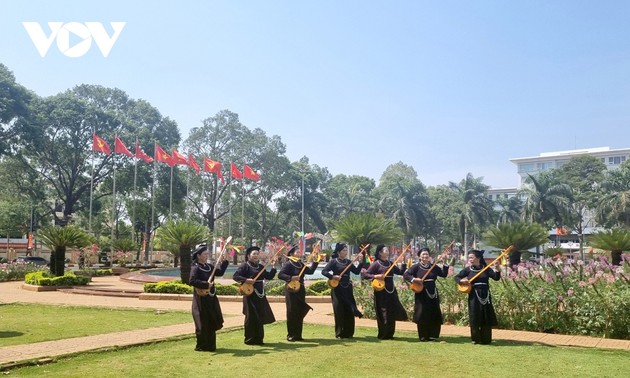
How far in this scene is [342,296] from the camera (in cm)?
1079

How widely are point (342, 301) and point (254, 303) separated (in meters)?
1.69

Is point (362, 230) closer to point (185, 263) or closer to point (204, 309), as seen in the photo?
point (185, 263)

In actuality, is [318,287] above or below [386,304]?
below

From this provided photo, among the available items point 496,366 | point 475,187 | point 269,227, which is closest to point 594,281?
point 496,366

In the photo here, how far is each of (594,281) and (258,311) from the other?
20.1 feet

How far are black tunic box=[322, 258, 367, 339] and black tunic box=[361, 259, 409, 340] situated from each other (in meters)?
0.37

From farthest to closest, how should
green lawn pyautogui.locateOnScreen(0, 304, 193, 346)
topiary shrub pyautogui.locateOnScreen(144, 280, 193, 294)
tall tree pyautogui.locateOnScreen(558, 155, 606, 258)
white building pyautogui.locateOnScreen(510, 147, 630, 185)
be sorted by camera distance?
white building pyautogui.locateOnScreen(510, 147, 630, 185), tall tree pyautogui.locateOnScreen(558, 155, 606, 258), topiary shrub pyautogui.locateOnScreen(144, 280, 193, 294), green lawn pyautogui.locateOnScreen(0, 304, 193, 346)

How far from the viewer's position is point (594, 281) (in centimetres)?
1066

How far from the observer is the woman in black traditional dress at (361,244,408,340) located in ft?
34.6

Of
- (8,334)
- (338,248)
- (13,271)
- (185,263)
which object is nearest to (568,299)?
(338,248)

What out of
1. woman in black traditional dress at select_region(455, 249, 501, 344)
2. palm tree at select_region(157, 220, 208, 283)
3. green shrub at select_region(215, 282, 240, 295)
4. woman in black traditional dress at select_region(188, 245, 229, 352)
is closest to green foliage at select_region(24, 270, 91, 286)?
palm tree at select_region(157, 220, 208, 283)

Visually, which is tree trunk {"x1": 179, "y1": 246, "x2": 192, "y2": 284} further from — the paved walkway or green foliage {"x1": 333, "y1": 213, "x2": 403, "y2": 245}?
green foliage {"x1": 333, "y1": 213, "x2": 403, "y2": 245}

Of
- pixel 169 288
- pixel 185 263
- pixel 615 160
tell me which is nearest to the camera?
pixel 169 288

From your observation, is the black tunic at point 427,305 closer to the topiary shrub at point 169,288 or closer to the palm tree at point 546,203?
the topiary shrub at point 169,288
